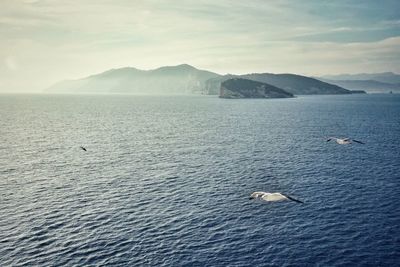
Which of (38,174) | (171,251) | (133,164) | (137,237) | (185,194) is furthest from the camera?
(133,164)

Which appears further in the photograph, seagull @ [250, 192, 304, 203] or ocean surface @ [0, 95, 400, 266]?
seagull @ [250, 192, 304, 203]

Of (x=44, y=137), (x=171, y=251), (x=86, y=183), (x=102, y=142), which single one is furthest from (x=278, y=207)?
(x=44, y=137)

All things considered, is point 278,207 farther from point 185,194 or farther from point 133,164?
point 133,164

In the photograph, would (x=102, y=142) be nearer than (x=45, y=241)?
No

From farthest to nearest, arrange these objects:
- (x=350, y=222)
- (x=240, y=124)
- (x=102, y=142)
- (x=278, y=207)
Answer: (x=240, y=124)
(x=102, y=142)
(x=278, y=207)
(x=350, y=222)

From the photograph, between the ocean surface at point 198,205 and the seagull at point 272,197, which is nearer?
the ocean surface at point 198,205

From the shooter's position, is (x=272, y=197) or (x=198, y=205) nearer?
(x=198, y=205)

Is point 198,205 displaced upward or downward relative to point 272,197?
downward
